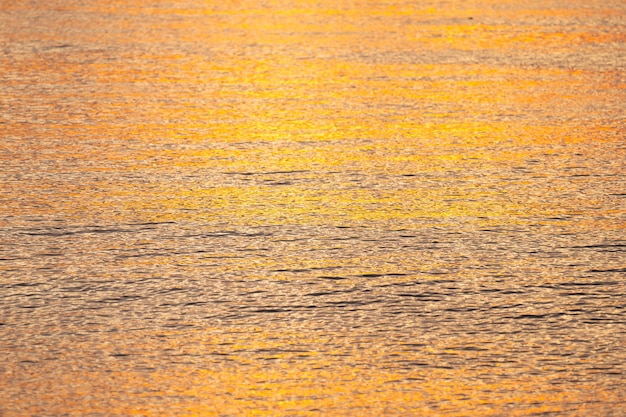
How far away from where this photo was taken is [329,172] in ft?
6.58

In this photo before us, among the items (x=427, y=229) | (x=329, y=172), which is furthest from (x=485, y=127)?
(x=427, y=229)

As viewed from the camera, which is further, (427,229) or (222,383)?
(427,229)

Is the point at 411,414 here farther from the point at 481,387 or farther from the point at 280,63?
the point at 280,63

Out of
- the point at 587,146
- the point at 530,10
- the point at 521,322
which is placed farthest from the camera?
the point at 530,10

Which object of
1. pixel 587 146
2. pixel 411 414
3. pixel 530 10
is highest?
pixel 530 10

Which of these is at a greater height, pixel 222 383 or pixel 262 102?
pixel 262 102

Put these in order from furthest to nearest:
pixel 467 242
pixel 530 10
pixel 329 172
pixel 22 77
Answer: pixel 530 10, pixel 22 77, pixel 329 172, pixel 467 242

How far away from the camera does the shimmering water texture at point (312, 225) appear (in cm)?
126

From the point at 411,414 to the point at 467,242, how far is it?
21.6 inches

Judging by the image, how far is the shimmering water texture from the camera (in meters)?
1.26

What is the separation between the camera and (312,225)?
1746 mm

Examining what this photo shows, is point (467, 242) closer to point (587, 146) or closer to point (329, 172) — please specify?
point (329, 172)

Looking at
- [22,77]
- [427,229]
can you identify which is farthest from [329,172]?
[22,77]

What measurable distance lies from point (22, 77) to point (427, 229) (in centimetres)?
141
